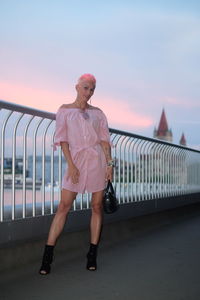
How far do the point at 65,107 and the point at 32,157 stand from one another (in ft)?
2.56

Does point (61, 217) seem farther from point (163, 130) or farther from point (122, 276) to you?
Answer: point (163, 130)

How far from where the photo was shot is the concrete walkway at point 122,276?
3633 millimetres

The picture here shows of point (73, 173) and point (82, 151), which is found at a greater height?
point (82, 151)

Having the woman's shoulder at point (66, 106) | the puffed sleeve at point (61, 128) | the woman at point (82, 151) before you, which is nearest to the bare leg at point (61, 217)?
the woman at point (82, 151)

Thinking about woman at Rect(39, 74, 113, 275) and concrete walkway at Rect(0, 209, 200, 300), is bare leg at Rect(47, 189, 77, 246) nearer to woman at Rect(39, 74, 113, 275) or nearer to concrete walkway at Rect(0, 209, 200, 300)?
woman at Rect(39, 74, 113, 275)

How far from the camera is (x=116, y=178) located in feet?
22.9

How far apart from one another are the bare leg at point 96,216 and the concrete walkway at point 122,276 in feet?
0.95

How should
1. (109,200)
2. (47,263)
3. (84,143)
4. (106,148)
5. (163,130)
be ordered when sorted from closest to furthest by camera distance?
(47,263) → (84,143) → (106,148) → (109,200) → (163,130)

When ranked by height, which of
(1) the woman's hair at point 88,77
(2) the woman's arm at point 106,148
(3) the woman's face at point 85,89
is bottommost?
(2) the woman's arm at point 106,148

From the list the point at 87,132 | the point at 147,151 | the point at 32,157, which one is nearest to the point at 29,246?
the point at 32,157

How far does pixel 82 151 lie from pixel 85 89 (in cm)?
53

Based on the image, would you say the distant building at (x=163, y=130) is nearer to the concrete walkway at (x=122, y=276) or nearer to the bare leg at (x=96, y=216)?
the concrete walkway at (x=122, y=276)

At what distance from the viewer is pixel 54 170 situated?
540cm

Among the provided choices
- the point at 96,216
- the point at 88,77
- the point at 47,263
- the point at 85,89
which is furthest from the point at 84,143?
the point at 47,263
